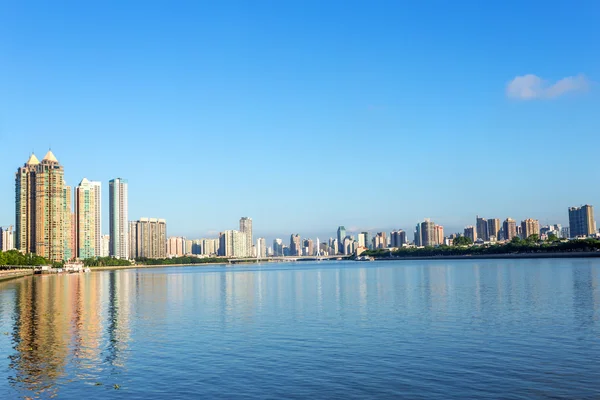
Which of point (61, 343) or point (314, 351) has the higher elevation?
point (61, 343)

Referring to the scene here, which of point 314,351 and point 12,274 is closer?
point 314,351

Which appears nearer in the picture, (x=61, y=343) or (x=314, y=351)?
(x=314, y=351)

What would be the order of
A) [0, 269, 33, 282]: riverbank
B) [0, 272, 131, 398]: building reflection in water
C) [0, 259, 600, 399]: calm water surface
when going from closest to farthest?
[0, 259, 600, 399]: calm water surface
[0, 272, 131, 398]: building reflection in water
[0, 269, 33, 282]: riverbank

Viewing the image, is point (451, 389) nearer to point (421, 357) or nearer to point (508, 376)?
point (508, 376)

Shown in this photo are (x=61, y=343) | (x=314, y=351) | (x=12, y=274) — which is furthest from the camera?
(x=12, y=274)

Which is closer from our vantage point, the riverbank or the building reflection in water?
the building reflection in water

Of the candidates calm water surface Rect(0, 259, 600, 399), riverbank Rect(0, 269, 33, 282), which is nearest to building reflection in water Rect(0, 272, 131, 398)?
calm water surface Rect(0, 259, 600, 399)

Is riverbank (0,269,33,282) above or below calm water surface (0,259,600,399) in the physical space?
above

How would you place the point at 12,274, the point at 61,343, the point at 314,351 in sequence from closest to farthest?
the point at 314,351, the point at 61,343, the point at 12,274

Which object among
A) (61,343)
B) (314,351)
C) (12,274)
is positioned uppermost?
(12,274)

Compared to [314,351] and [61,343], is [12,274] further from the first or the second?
[314,351]

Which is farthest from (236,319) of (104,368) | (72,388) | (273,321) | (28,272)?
(28,272)

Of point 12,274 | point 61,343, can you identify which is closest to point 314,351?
point 61,343

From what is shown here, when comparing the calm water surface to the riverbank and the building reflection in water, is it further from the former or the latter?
the riverbank
